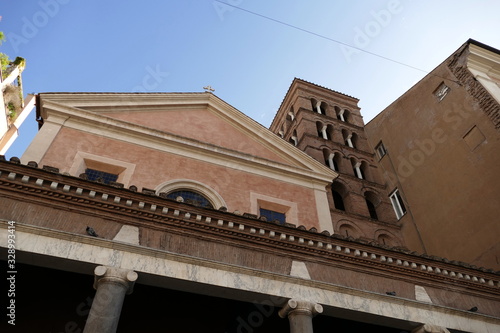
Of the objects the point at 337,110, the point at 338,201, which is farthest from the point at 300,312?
the point at 337,110

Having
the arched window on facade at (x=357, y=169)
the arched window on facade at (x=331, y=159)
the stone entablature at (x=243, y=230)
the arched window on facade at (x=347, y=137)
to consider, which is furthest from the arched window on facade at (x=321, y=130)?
the stone entablature at (x=243, y=230)

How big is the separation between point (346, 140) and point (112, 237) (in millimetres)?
15666

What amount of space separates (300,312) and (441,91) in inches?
527

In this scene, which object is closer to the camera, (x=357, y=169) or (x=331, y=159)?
(x=331, y=159)

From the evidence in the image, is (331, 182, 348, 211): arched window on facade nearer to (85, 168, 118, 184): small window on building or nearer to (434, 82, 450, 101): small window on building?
(434, 82, 450, 101): small window on building

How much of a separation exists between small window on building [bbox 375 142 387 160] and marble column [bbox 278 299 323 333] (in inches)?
557

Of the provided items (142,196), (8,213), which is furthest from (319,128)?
(8,213)

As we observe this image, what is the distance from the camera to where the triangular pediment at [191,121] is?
463 inches

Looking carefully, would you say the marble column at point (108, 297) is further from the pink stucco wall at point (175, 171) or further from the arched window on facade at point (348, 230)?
the arched window on facade at point (348, 230)

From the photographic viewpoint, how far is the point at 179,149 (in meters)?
12.0

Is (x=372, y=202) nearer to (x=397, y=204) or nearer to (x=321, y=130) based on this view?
(x=397, y=204)

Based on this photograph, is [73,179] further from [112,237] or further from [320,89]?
[320,89]

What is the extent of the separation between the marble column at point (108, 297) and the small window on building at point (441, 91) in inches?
584

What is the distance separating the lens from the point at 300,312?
6859 millimetres
